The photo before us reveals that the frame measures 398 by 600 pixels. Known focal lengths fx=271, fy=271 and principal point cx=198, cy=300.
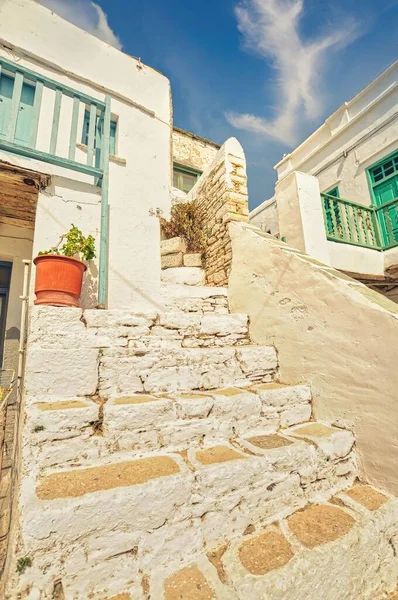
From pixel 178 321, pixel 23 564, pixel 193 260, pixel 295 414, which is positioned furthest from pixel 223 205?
pixel 23 564

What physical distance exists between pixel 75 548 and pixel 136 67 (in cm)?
729

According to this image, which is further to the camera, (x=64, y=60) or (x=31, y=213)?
(x=64, y=60)

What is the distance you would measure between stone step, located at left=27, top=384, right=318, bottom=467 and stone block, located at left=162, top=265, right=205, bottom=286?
2.41 meters

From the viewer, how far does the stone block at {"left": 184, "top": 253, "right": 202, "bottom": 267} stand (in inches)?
175

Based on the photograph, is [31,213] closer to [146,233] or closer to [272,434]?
[146,233]

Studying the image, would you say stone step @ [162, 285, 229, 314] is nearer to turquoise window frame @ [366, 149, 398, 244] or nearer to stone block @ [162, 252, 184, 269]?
stone block @ [162, 252, 184, 269]

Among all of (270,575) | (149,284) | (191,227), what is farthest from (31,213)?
(270,575)

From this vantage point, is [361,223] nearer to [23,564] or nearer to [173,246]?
[173,246]

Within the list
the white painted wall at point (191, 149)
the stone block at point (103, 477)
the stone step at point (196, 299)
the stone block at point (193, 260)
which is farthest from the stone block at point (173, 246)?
the white painted wall at point (191, 149)

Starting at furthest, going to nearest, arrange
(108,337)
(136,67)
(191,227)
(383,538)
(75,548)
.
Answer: (136,67) < (191,227) < (108,337) < (383,538) < (75,548)

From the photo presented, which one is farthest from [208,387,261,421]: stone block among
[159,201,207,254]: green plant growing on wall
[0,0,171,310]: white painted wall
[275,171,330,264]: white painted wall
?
[275,171,330,264]: white painted wall

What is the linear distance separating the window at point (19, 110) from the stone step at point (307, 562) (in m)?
5.33

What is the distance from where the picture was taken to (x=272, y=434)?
194 centimetres

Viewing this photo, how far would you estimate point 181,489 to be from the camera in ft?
4.25
